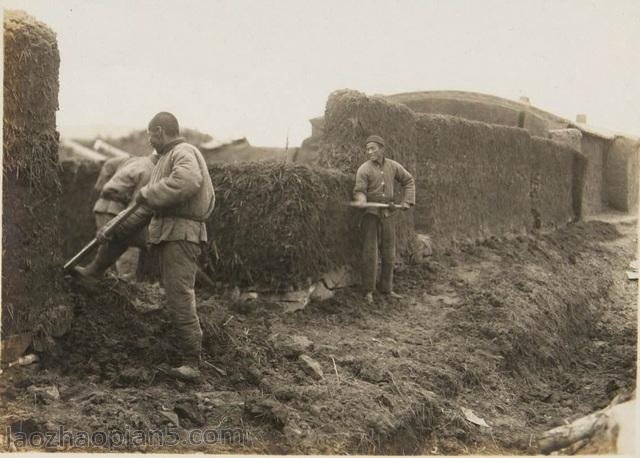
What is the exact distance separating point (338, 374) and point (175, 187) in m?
2.04

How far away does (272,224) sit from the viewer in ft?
23.7

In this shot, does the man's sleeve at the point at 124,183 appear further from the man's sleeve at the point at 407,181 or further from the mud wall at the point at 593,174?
the mud wall at the point at 593,174

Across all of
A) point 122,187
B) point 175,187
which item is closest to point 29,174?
point 175,187

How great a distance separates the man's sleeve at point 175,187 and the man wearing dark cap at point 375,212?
321cm

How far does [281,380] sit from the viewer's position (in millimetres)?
5246

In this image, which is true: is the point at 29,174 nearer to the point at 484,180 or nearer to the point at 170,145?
the point at 170,145

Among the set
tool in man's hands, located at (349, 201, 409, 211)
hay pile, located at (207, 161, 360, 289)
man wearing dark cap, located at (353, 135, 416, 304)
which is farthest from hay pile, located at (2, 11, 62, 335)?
man wearing dark cap, located at (353, 135, 416, 304)

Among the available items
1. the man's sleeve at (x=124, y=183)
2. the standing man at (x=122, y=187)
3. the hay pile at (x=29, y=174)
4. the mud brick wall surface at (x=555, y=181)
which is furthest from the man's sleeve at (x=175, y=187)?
the mud brick wall surface at (x=555, y=181)

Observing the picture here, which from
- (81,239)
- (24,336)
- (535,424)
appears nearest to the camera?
(24,336)

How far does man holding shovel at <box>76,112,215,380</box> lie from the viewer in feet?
16.7

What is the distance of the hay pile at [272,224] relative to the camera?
7180 millimetres

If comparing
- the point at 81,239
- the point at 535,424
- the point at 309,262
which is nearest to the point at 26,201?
the point at 309,262

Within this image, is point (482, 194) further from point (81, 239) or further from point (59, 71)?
point (59, 71)

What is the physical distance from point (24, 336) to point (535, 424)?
13.8 ft
